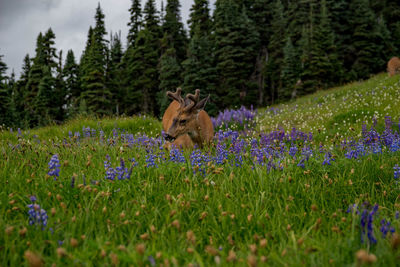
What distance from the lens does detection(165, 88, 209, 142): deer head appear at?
6730 mm

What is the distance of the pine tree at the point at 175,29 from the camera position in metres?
47.5

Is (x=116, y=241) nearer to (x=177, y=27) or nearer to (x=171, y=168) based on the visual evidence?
(x=171, y=168)

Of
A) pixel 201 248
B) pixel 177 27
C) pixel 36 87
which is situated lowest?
pixel 201 248

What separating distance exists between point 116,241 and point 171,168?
1651 millimetres

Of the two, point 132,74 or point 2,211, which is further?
point 132,74

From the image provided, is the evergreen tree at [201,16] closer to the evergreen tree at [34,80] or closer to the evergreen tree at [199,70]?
the evergreen tree at [199,70]

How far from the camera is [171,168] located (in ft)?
13.0

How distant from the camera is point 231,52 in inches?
1580

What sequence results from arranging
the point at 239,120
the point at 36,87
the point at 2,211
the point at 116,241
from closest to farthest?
the point at 116,241, the point at 2,211, the point at 239,120, the point at 36,87

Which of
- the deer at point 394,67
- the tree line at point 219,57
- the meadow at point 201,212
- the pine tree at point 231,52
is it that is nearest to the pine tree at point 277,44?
the tree line at point 219,57

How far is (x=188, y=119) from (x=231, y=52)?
35365mm

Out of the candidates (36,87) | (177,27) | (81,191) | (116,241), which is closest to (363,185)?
(116,241)

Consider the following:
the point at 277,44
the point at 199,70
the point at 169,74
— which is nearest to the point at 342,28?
the point at 277,44

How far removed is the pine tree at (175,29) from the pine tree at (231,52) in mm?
8347
